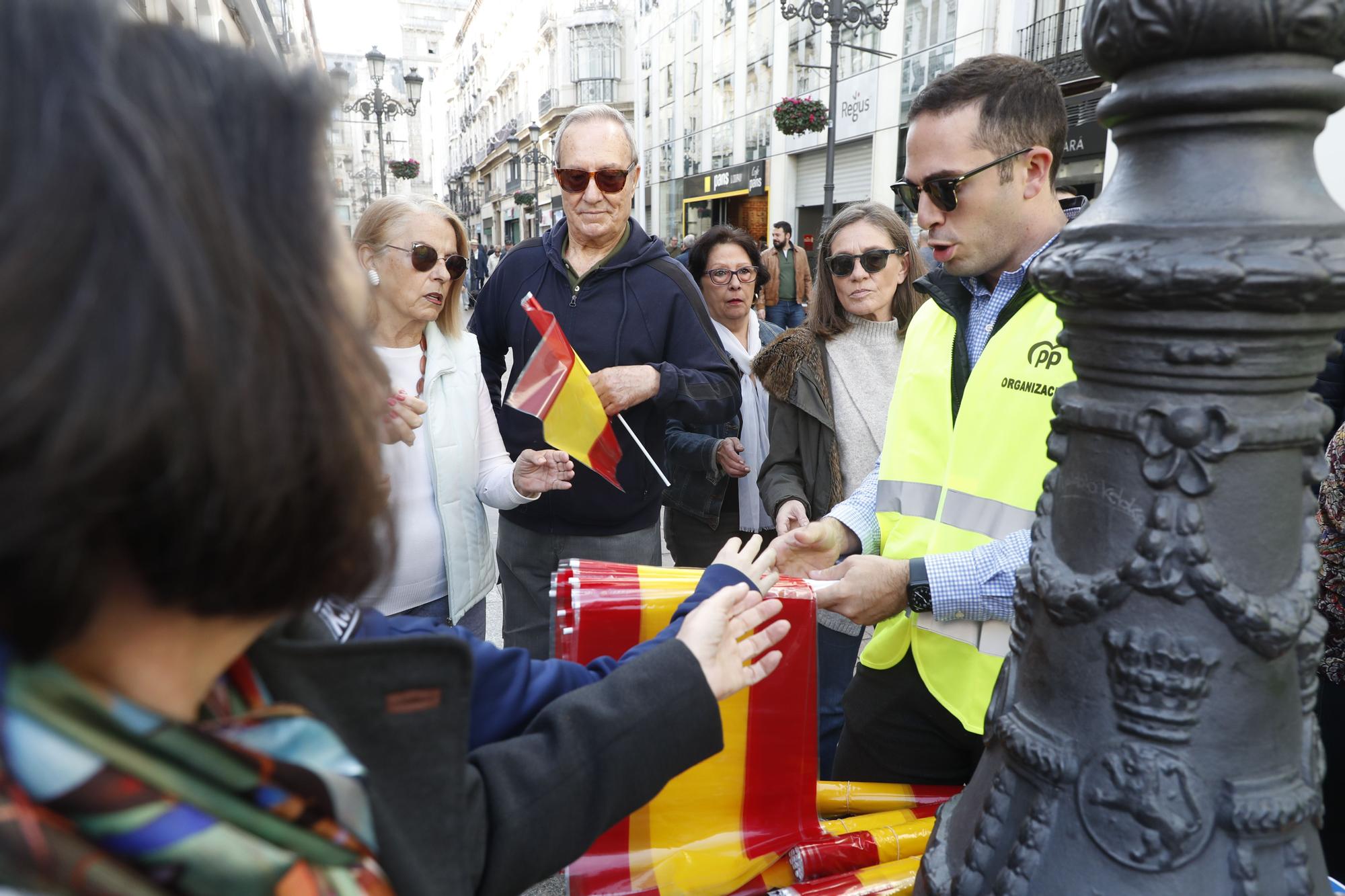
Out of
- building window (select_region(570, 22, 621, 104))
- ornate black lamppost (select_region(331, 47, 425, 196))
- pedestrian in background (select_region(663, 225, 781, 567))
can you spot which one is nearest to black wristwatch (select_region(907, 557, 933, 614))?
pedestrian in background (select_region(663, 225, 781, 567))

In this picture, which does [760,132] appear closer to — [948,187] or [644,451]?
[644,451]

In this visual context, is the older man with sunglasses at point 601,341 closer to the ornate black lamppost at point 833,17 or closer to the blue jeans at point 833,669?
the blue jeans at point 833,669

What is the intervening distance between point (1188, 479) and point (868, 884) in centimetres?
100

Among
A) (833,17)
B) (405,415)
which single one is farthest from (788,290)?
(405,415)

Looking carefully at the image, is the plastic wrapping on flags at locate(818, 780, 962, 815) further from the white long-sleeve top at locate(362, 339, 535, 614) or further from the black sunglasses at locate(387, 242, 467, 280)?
the black sunglasses at locate(387, 242, 467, 280)

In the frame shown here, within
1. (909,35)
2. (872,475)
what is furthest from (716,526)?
(909,35)

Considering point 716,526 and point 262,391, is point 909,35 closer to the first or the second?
point 716,526

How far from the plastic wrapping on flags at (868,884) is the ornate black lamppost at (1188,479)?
1.70 feet

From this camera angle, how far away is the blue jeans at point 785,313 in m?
10.9

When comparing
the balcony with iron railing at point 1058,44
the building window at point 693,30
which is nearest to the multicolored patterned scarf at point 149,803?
the balcony with iron railing at point 1058,44

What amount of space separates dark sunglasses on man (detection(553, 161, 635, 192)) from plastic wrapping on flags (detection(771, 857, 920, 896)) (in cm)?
248

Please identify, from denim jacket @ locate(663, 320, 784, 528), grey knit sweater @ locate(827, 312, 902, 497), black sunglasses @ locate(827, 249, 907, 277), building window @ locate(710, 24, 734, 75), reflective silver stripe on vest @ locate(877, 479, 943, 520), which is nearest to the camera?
reflective silver stripe on vest @ locate(877, 479, 943, 520)

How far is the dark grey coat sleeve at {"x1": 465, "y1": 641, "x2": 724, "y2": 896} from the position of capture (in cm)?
112

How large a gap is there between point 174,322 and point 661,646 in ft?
2.88
